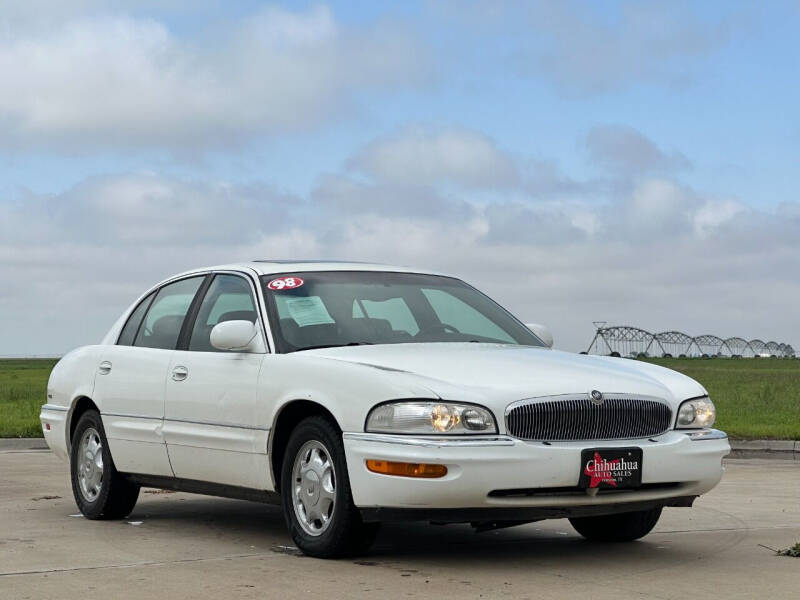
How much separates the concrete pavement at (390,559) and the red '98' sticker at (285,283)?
1535 mm

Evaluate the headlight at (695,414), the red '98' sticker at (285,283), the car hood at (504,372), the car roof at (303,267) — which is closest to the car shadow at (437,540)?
the headlight at (695,414)

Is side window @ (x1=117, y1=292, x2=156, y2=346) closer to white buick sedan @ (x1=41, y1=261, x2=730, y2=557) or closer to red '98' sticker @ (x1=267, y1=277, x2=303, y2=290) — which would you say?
white buick sedan @ (x1=41, y1=261, x2=730, y2=557)

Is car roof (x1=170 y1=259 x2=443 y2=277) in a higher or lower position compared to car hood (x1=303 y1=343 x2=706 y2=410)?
higher

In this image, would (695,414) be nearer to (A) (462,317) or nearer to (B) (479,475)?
(B) (479,475)

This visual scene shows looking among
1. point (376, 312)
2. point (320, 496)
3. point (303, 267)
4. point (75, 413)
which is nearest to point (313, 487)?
point (320, 496)

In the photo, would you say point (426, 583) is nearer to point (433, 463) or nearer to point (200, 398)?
point (433, 463)

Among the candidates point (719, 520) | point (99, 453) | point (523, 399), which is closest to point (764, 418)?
point (719, 520)

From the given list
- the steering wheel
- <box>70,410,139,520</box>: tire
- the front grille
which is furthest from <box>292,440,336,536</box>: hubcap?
<box>70,410,139,520</box>: tire

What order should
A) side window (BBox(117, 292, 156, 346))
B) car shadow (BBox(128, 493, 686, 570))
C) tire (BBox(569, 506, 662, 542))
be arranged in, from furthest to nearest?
side window (BBox(117, 292, 156, 346)) → tire (BBox(569, 506, 662, 542)) → car shadow (BBox(128, 493, 686, 570))

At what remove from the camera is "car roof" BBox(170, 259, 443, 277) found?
9.20m

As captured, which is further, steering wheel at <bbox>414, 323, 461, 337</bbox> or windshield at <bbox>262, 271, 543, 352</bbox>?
steering wheel at <bbox>414, 323, 461, 337</bbox>

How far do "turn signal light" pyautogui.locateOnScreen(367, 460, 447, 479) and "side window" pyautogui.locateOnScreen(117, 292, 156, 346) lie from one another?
11.1 feet

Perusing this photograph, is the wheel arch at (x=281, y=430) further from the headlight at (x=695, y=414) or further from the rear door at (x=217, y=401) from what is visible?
the headlight at (x=695, y=414)

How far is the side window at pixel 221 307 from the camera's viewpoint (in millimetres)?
9086
